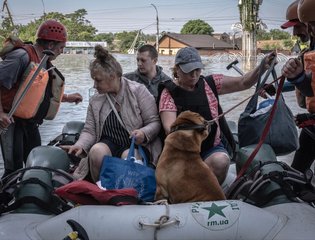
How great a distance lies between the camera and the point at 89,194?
336 centimetres

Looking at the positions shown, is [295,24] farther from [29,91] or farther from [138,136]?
[29,91]

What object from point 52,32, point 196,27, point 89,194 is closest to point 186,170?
point 89,194

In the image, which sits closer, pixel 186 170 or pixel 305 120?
pixel 186 170

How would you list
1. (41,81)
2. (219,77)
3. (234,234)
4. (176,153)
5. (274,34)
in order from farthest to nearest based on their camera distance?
(274,34)
(41,81)
(219,77)
(176,153)
(234,234)

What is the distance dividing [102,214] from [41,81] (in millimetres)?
2030

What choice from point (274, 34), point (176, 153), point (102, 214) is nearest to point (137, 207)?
point (102, 214)

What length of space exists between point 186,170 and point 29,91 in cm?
188

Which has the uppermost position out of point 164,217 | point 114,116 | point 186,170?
point 114,116

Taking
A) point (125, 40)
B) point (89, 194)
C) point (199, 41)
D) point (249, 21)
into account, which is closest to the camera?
point (89, 194)

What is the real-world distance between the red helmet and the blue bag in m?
1.56

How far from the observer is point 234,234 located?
3.14 metres

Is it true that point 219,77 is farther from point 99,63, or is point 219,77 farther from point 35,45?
point 35,45

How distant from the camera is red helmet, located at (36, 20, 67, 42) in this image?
15.9ft

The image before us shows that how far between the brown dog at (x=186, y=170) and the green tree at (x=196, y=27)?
3606 inches
